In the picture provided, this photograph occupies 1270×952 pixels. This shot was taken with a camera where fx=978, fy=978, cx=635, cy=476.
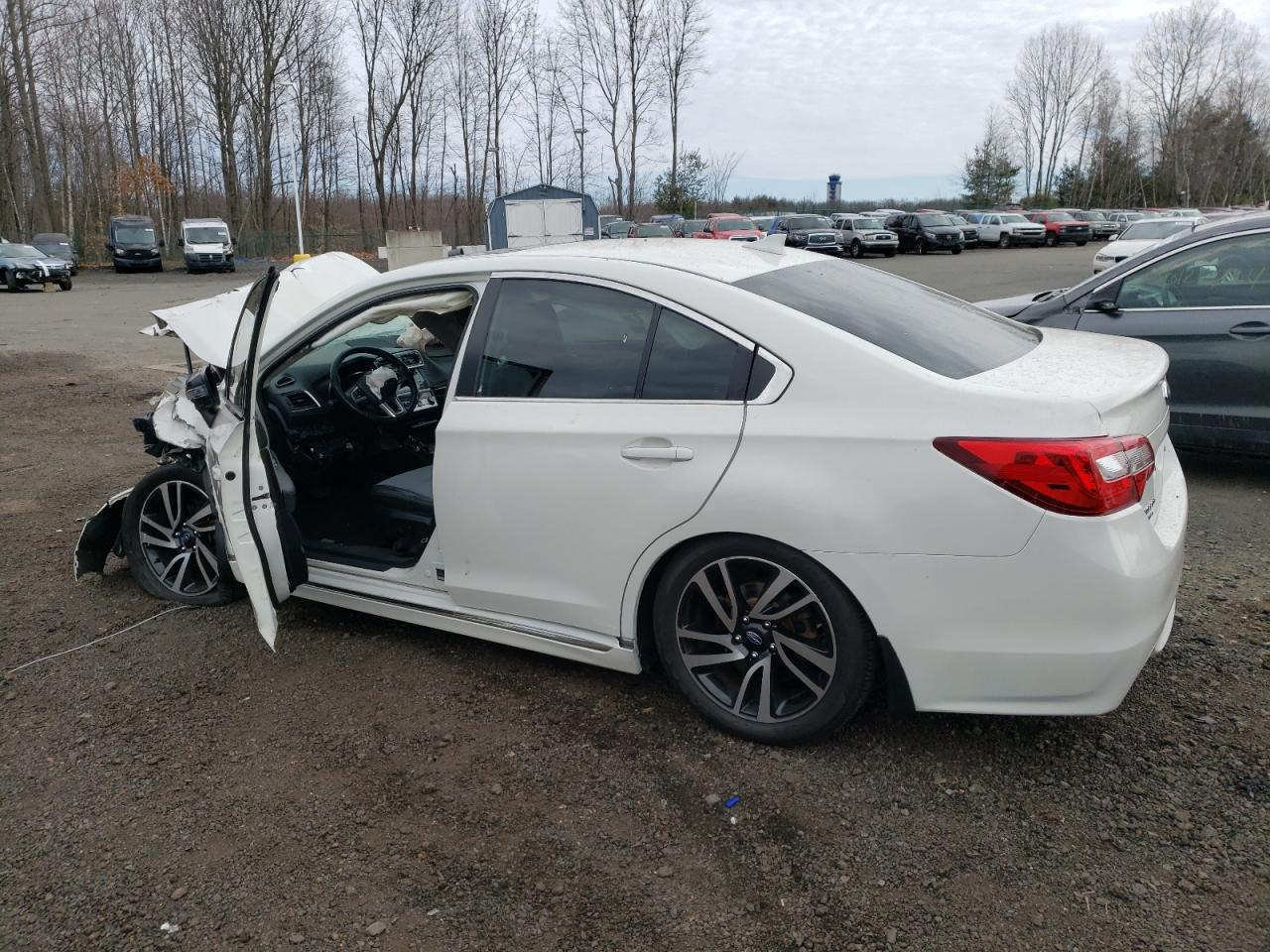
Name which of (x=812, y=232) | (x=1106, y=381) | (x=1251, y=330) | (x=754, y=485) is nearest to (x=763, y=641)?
(x=754, y=485)

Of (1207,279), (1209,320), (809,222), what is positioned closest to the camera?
(1209,320)

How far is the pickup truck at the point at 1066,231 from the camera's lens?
1726 inches

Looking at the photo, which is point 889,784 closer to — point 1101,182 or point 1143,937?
point 1143,937

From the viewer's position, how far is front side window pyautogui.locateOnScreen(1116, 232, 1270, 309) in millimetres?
5621

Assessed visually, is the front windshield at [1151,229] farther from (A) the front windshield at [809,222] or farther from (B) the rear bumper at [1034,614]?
(B) the rear bumper at [1034,614]

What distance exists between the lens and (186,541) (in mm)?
4383

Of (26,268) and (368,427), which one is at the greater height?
(26,268)

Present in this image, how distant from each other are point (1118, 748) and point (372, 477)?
3.38 m

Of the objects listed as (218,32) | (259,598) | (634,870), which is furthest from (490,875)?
(218,32)

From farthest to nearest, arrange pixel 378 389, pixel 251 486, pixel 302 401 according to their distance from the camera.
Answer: pixel 378 389 < pixel 302 401 < pixel 251 486

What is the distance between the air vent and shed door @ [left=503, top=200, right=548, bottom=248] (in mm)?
26163

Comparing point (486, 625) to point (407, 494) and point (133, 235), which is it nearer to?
point (407, 494)

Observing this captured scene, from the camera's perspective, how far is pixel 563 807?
2895 mm

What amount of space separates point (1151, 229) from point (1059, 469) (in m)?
24.0
